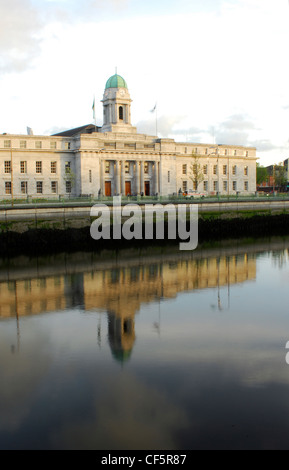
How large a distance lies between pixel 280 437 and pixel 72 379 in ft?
18.8

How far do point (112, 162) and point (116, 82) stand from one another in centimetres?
1049

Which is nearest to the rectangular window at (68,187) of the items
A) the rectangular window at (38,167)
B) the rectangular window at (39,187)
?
the rectangular window at (39,187)

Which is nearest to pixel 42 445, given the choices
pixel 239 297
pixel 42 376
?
pixel 42 376

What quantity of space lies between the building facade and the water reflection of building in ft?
91.4

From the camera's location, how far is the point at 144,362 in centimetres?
1509

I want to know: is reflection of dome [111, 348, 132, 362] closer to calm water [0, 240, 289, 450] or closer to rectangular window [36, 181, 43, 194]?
calm water [0, 240, 289, 450]

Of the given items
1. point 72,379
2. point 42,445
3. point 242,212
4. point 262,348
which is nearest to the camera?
point 42,445

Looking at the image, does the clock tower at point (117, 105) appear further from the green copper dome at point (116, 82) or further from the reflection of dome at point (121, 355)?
the reflection of dome at point (121, 355)

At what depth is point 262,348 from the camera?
16.2 meters

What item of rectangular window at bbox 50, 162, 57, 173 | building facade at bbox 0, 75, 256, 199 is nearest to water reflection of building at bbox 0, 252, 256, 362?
building facade at bbox 0, 75, 256, 199

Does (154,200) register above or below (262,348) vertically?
above

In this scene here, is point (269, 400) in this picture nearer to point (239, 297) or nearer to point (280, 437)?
point (280, 437)

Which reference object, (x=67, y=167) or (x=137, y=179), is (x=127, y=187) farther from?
(x=67, y=167)

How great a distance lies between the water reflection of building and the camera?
20781mm
